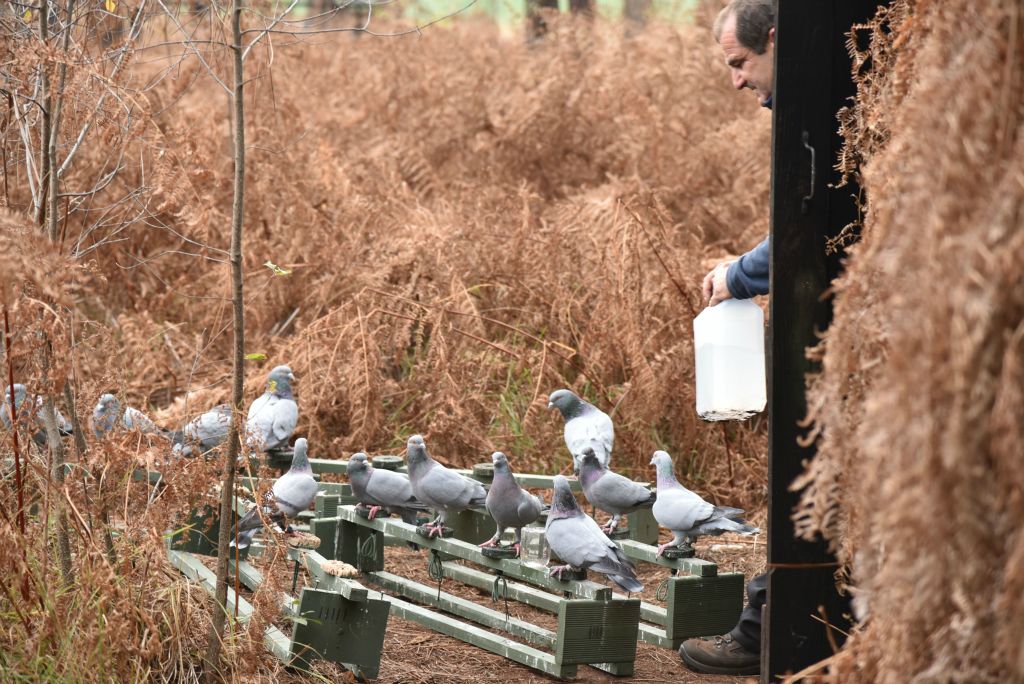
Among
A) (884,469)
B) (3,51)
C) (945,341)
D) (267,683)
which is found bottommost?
(267,683)

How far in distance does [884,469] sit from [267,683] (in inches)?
93.2

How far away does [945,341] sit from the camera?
168 cm

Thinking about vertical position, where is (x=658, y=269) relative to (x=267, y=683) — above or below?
above

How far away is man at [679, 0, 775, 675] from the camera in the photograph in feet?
12.5

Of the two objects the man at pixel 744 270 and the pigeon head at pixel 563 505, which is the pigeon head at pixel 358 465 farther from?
the man at pixel 744 270

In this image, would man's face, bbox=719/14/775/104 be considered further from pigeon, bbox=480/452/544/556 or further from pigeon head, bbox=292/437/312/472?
pigeon head, bbox=292/437/312/472

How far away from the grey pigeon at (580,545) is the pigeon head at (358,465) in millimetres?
997

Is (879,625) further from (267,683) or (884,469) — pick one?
(267,683)

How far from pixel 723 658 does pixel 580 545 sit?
0.78 metres

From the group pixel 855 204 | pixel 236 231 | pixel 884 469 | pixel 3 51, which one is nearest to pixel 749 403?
pixel 855 204

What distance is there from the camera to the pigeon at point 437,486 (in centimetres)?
460

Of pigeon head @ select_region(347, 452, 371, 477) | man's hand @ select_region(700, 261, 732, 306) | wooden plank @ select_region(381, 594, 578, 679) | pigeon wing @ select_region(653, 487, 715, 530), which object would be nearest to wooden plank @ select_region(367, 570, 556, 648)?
wooden plank @ select_region(381, 594, 578, 679)

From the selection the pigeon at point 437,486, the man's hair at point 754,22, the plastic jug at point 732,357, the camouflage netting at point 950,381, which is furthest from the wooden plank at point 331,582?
the man's hair at point 754,22

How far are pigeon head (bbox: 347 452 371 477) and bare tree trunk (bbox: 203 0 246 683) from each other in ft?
4.22
